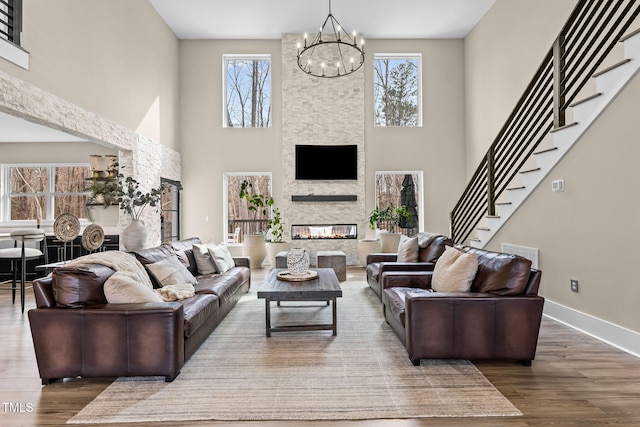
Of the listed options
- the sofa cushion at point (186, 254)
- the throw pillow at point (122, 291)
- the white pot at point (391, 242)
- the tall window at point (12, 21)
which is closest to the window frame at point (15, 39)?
the tall window at point (12, 21)

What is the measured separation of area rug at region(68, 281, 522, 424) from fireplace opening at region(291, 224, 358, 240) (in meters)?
5.15

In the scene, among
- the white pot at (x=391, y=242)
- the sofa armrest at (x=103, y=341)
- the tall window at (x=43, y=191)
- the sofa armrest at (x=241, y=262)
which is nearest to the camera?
the sofa armrest at (x=103, y=341)

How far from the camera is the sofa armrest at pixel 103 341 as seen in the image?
2.62 metres

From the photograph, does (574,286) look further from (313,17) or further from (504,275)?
(313,17)

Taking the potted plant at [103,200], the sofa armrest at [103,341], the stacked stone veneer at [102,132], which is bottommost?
the sofa armrest at [103,341]

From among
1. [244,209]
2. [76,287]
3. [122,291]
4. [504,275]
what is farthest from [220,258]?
[244,209]

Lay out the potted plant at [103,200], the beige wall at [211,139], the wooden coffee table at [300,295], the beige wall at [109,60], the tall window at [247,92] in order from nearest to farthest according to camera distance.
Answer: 1. the wooden coffee table at [300,295]
2. the beige wall at [109,60]
3. the potted plant at [103,200]
4. the beige wall at [211,139]
5. the tall window at [247,92]

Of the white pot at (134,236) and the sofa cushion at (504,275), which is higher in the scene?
the white pot at (134,236)

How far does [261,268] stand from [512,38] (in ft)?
21.7

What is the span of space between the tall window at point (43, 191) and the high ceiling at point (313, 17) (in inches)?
158

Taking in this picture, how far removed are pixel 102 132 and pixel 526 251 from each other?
19.7 feet

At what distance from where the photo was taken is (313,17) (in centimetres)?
798

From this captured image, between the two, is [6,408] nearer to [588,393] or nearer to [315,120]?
[588,393]

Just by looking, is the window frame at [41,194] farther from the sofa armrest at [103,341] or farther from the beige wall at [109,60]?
the sofa armrest at [103,341]
